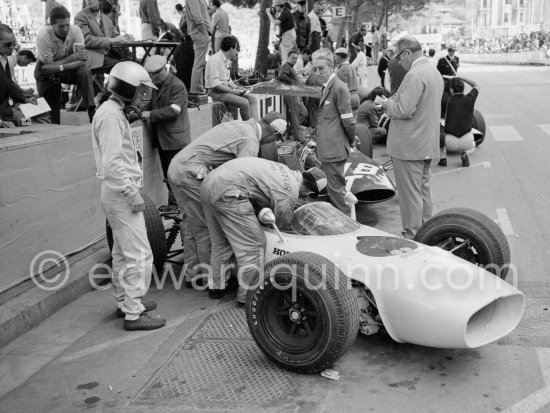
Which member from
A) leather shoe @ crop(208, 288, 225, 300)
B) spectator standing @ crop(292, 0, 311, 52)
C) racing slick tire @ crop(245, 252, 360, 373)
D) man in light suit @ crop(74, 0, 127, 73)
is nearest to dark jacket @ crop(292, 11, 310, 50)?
spectator standing @ crop(292, 0, 311, 52)

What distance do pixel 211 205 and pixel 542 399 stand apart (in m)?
2.86

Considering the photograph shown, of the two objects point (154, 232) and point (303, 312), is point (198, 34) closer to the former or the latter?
point (154, 232)

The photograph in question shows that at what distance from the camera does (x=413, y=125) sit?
6574mm

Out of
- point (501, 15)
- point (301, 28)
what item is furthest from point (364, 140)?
point (501, 15)

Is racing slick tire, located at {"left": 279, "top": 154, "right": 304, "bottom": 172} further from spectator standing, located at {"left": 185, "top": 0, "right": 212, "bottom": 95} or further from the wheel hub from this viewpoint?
the wheel hub

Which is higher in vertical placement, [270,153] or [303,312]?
[270,153]

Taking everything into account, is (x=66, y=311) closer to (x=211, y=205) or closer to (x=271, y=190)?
(x=211, y=205)

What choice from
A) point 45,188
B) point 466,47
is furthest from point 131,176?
point 466,47

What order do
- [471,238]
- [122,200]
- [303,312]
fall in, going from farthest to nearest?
[471,238], [122,200], [303,312]

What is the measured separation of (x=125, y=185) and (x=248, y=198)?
3.35ft

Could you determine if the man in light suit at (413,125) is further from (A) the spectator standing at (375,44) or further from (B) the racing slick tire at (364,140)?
(A) the spectator standing at (375,44)

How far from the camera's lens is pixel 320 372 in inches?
164

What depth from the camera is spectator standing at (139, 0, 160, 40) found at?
38.0 feet

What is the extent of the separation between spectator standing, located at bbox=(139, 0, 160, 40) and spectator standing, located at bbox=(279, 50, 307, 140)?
257 cm
